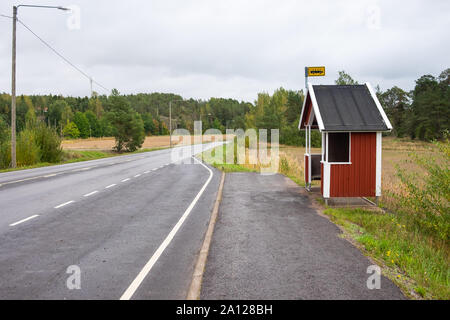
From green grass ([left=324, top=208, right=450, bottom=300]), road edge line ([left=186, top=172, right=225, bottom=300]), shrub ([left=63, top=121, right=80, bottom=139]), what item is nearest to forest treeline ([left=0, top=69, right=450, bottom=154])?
shrub ([left=63, top=121, right=80, bottom=139])

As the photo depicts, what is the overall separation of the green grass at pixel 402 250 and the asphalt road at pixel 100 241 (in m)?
2.99

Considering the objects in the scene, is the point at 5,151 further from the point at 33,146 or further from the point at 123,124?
the point at 123,124

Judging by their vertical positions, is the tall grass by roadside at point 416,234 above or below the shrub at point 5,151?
below

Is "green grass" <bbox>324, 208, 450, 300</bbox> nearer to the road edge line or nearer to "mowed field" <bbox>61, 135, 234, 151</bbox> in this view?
the road edge line

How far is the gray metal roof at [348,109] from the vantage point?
10.2m

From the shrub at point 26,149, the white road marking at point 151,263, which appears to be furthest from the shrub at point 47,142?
the white road marking at point 151,263

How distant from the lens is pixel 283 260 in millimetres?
5586

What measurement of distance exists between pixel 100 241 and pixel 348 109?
26.0 feet

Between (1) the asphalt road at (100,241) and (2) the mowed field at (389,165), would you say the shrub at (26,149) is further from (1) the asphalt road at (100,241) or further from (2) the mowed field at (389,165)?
(2) the mowed field at (389,165)

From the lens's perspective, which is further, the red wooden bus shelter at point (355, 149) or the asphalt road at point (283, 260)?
the red wooden bus shelter at point (355, 149)

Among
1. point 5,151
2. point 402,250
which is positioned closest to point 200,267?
point 402,250

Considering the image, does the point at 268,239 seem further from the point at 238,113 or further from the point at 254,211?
the point at 238,113

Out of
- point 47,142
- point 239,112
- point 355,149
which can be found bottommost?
point 355,149
